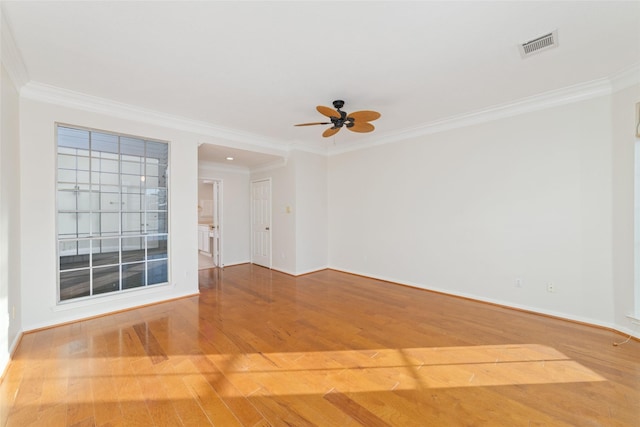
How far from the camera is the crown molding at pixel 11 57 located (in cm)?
207

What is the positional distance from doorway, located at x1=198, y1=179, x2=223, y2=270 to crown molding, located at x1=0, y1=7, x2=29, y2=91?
348 centimetres

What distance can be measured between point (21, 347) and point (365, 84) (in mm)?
4578

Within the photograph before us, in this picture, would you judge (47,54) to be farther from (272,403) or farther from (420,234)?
(420,234)

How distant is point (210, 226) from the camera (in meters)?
7.37

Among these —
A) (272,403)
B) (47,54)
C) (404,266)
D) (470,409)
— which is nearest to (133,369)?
(272,403)

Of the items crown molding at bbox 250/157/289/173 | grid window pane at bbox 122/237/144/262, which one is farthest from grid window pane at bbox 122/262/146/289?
crown molding at bbox 250/157/289/173

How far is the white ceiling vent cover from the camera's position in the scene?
2230 mm

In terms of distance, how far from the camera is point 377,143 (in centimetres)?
514

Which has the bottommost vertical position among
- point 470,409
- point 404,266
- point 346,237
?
point 470,409

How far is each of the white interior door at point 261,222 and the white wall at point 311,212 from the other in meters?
1.00

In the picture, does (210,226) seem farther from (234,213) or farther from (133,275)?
(133,275)

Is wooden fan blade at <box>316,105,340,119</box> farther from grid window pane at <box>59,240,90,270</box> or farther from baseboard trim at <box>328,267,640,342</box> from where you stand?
grid window pane at <box>59,240,90,270</box>

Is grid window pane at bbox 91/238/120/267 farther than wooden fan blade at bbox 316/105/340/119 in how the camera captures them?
Yes

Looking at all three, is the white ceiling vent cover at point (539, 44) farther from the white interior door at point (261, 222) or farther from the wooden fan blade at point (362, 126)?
the white interior door at point (261, 222)
